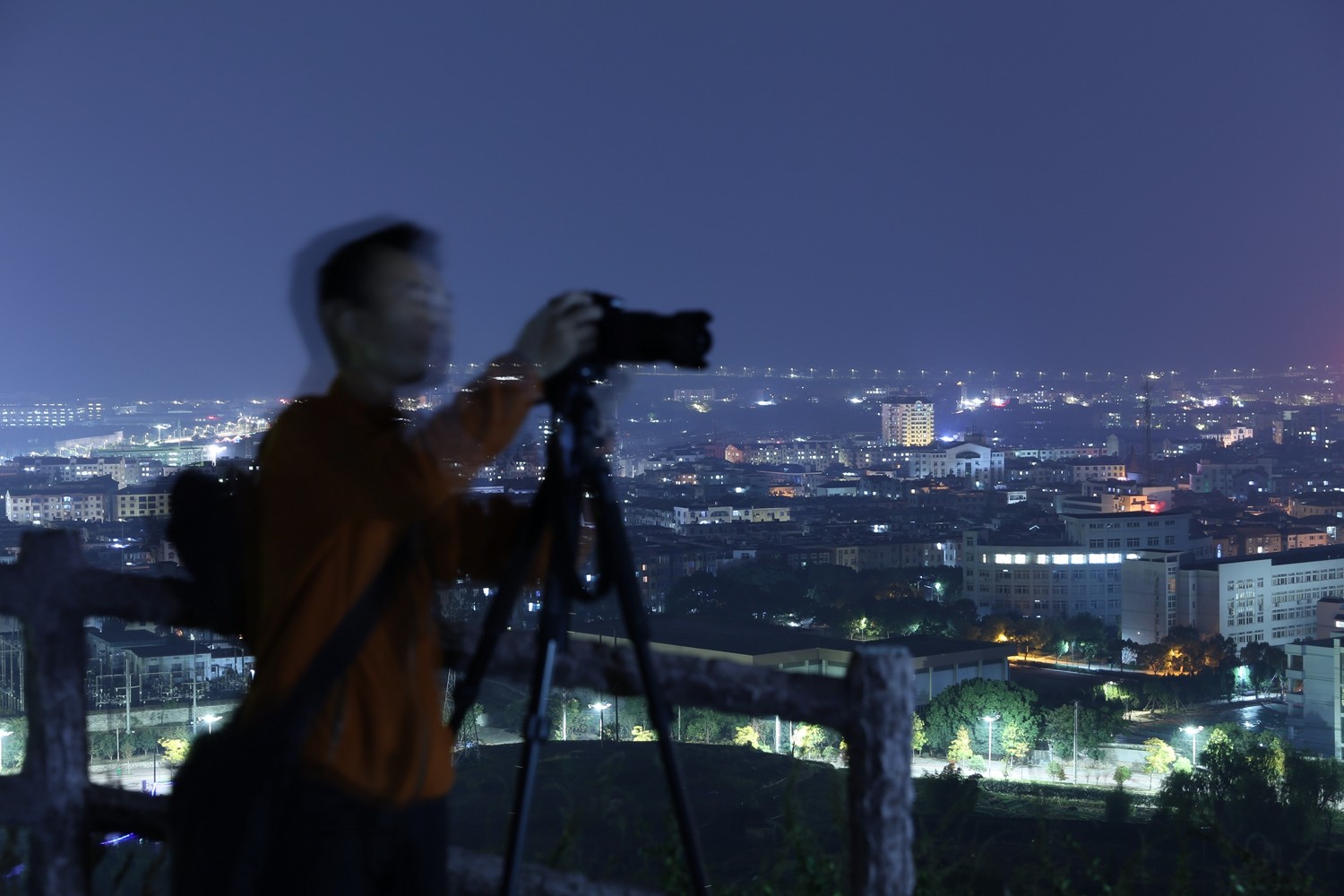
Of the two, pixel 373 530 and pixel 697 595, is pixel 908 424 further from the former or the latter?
pixel 373 530

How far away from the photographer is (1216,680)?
1680 cm

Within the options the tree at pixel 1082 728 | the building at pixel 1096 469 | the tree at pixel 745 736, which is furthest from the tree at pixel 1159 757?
the building at pixel 1096 469

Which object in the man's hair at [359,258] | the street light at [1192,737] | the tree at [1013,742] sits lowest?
the street light at [1192,737]

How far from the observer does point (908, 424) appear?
116 feet

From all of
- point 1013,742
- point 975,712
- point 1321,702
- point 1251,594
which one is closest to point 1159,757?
point 1013,742

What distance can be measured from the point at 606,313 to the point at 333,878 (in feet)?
1.62

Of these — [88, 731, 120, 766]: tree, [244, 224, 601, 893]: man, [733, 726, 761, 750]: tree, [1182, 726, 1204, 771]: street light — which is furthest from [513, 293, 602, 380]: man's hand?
[1182, 726, 1204, 771]: street light

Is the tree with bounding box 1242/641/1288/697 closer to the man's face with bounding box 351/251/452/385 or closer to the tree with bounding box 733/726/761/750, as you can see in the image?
the tree with bounding box 733/726/761/750

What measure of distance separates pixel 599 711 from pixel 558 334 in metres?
0.97

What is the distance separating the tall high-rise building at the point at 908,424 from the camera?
34.0m

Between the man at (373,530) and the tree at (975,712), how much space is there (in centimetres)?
1106

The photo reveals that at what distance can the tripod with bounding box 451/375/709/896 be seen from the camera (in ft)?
3.03

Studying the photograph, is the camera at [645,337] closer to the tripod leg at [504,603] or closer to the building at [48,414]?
the tripod leg at [504,603]

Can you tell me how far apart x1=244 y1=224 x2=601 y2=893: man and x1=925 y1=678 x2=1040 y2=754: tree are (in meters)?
11.1
